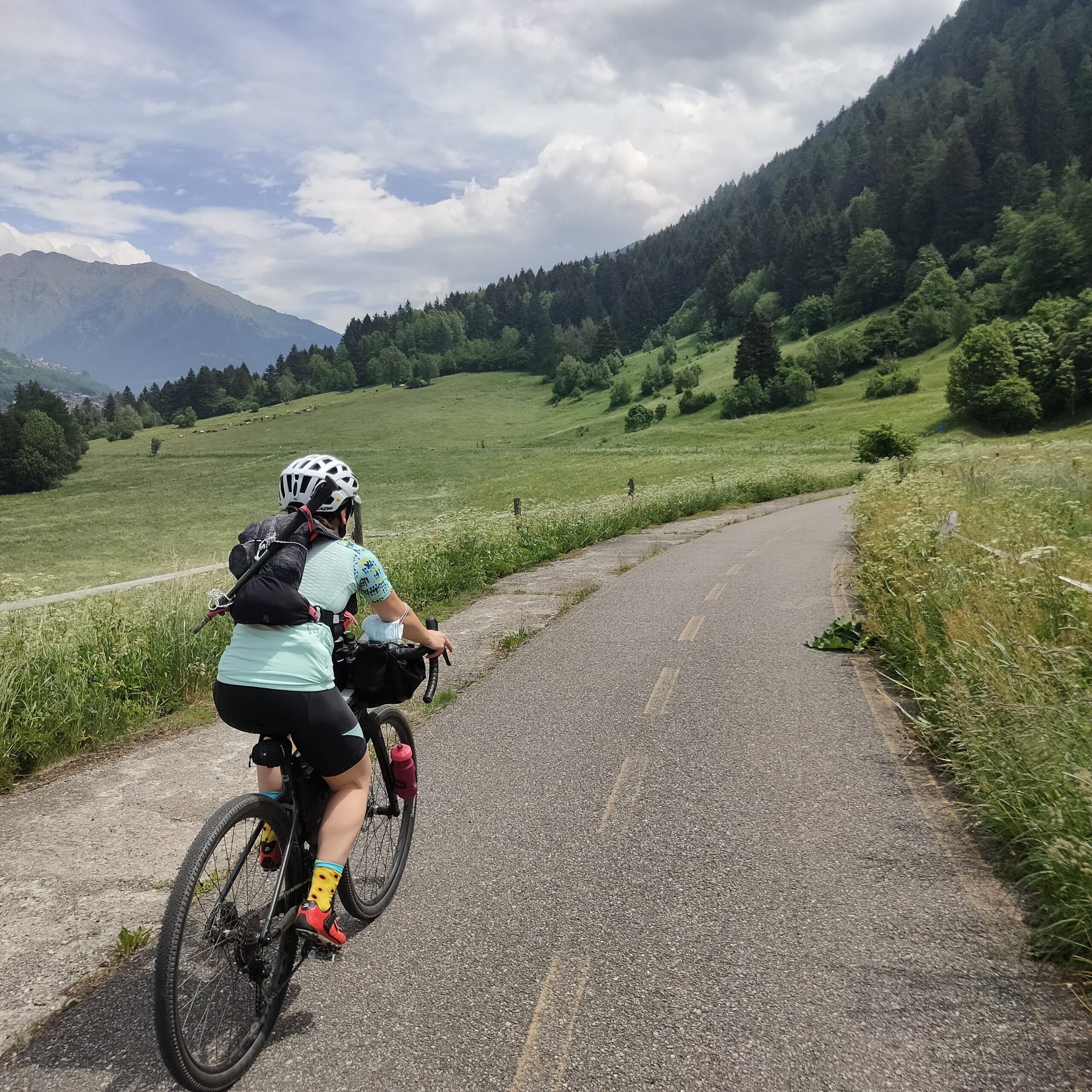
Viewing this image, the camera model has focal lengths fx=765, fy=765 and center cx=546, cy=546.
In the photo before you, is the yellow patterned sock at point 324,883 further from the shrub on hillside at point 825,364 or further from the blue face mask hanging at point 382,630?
the shrub on hillside at point 825,364

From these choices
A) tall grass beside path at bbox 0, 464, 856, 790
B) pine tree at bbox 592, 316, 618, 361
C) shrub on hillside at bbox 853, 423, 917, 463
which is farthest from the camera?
pine tree at bbox 592, 316, 618, 361

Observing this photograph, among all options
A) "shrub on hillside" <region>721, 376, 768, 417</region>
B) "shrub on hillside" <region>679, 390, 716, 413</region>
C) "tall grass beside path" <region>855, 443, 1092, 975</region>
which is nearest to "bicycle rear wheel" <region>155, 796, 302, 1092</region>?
"tall grass beside path" <region>855, 443, 1092, 975</region>

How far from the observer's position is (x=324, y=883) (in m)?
3.37

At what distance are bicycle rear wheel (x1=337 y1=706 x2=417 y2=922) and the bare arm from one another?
0.58 m

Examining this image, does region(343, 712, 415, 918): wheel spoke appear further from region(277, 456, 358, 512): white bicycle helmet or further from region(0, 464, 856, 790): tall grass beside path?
region(0, 464, 856, 790): tall grass beside path

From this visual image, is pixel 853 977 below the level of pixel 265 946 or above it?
→ below

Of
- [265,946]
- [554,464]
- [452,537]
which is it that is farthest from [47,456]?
[265,946]

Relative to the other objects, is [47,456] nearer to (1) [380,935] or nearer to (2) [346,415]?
(2) [346,415]

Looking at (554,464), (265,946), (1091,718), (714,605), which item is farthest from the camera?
(554,464)

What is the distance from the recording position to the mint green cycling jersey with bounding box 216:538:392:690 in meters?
3.28

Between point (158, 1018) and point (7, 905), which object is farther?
point (7, 905)

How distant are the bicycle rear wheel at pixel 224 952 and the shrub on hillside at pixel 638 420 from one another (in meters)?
94.9

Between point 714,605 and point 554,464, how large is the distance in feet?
192

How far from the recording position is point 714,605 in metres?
12.7
